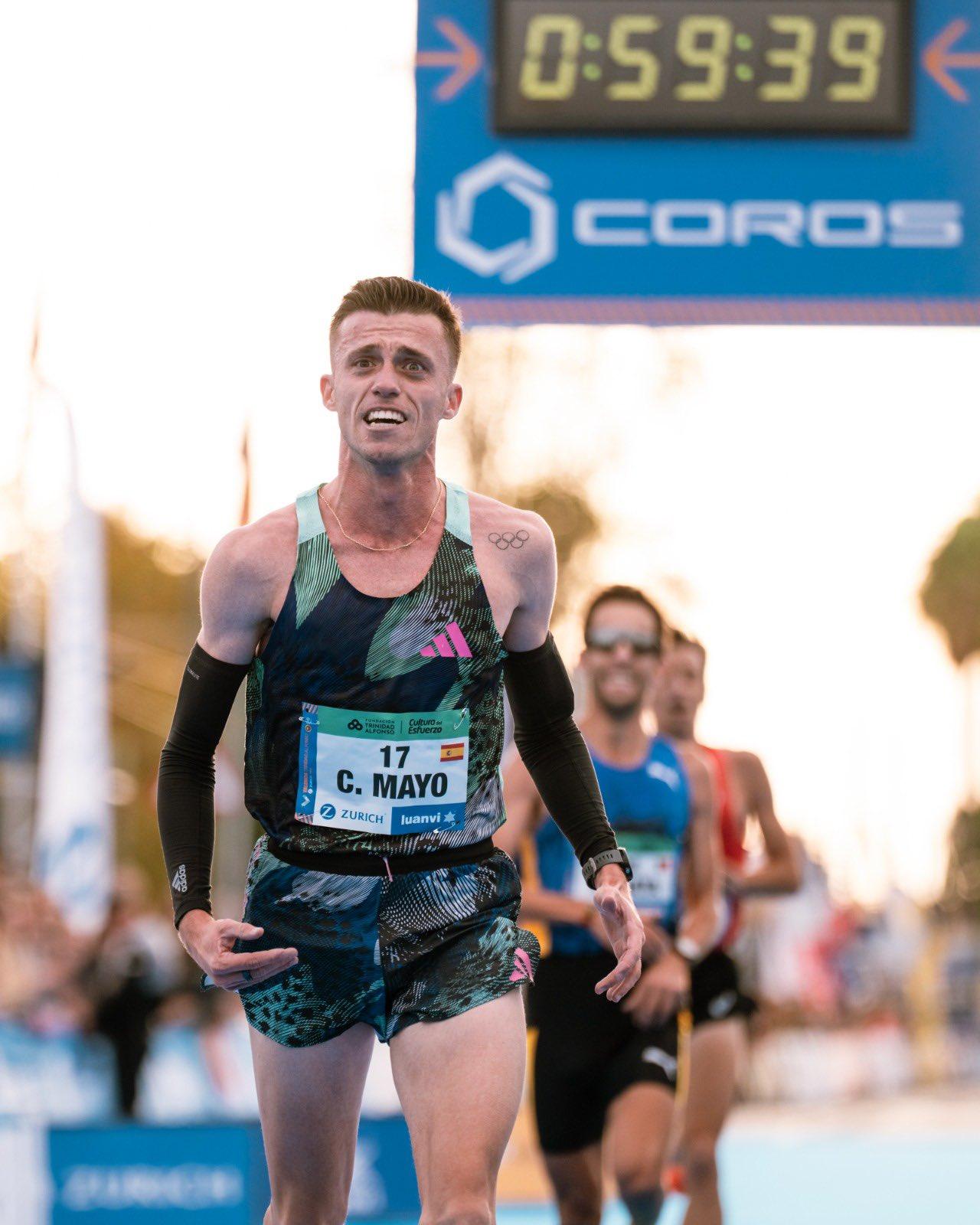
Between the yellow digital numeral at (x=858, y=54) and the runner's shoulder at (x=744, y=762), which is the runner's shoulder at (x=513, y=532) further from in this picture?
the yellow digital numeral at (x=858, y=54)

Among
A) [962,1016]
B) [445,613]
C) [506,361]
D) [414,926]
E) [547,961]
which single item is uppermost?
[506,361]

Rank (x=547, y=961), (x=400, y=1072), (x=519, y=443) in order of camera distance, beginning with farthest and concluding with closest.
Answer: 1. (x=519, y=443)
2. (x=547, y=961)
3. (x=400, y=1072)

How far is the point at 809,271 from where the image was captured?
746 cm

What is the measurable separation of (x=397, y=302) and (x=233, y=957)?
4.33 feet

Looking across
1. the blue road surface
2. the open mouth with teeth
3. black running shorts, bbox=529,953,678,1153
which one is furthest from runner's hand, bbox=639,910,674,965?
the blue road surface

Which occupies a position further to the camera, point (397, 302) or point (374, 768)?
point (397, 302)

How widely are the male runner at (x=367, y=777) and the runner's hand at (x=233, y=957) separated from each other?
38mm

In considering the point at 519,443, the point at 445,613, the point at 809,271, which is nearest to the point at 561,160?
the point at 809,271

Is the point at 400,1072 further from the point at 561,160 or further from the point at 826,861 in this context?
the point at 826,861

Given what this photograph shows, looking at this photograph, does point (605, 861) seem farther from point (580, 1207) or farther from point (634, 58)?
point (634, 58)

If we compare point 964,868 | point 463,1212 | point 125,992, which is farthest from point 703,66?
point 964,868

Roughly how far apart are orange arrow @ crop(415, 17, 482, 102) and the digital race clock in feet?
0.31

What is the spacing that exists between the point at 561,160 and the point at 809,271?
102 cm

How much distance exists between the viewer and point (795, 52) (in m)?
7.33
